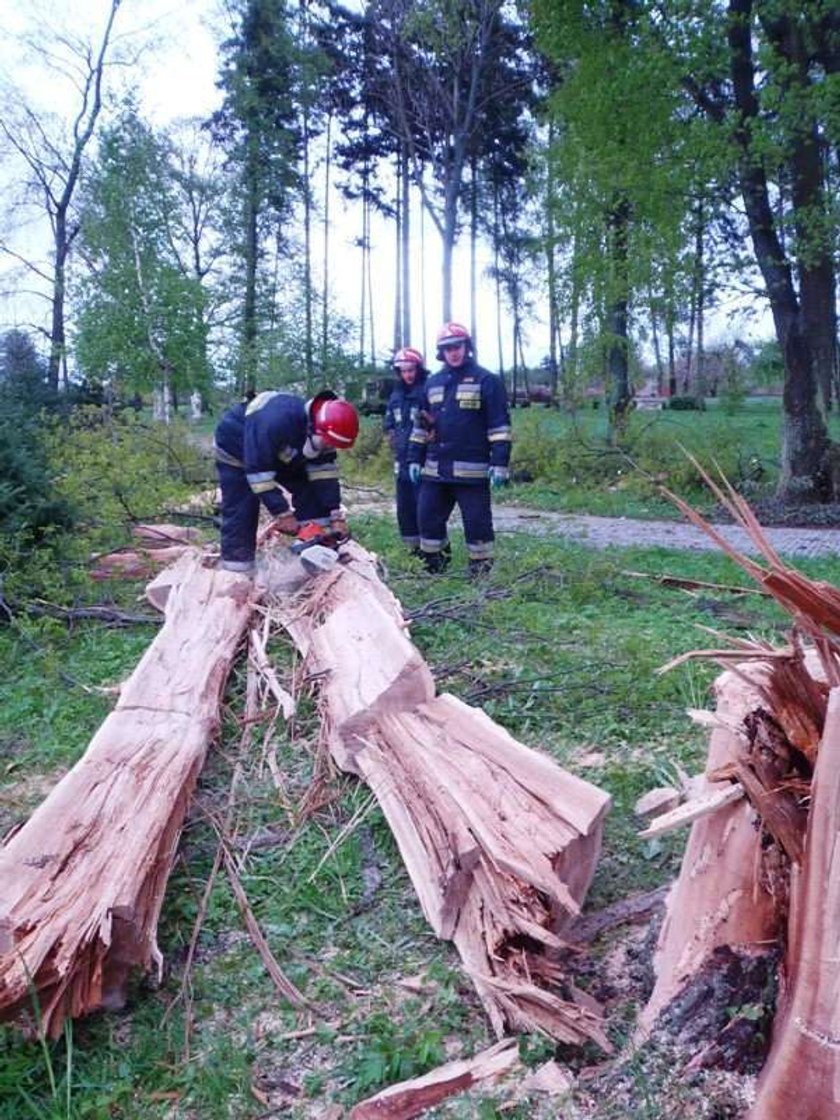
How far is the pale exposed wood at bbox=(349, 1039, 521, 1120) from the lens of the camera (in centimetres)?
188

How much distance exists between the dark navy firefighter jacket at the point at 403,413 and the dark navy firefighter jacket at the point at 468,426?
1.48 ft

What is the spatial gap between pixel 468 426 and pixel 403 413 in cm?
119

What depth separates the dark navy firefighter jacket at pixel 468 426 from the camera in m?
6.90

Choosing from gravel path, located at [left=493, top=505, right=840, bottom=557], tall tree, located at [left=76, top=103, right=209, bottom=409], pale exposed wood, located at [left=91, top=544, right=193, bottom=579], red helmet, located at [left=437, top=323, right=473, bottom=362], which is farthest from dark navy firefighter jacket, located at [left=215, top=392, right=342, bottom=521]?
tall tree, located at [left=76, top=103, right=209, bottom=409]

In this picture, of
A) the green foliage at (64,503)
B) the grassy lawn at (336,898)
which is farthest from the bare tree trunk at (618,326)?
the grassy lawn at (336,898)

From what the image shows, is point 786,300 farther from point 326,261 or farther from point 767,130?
point 326,261

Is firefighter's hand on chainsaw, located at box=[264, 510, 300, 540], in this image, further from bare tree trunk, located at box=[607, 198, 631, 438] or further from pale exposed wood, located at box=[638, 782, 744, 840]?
bare tree trunk, located at box=[607, 198, 631, 438]

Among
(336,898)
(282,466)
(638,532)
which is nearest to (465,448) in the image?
(282,466)

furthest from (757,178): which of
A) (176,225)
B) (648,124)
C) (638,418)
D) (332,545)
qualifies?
(176,225)

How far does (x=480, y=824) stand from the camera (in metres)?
2.45

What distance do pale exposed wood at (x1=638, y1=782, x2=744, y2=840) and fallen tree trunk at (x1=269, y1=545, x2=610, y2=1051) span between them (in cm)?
40

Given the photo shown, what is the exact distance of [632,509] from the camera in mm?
12195

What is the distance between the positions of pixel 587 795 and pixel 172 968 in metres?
1.22

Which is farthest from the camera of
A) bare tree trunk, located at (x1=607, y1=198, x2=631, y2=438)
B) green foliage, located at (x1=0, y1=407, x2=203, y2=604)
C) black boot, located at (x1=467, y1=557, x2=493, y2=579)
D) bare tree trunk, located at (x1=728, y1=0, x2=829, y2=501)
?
bare tree trunk, located at (x1=607, y1=198, x2=631, y2=438)
